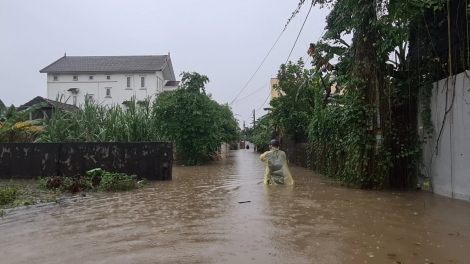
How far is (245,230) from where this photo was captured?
547cm

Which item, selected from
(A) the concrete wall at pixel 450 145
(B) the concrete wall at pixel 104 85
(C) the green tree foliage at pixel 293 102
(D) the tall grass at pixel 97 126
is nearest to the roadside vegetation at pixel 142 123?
(D) the tall grass at pixel 97 126

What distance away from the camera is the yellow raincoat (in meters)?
9.98

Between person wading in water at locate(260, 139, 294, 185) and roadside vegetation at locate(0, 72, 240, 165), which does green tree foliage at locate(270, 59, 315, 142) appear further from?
person wading in water at locate(260, 139, 294, 185)

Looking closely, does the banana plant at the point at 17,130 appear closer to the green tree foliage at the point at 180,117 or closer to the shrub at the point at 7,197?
the green tree foliage at the point at 180,117

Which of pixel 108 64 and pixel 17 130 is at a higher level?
pixel 108 64

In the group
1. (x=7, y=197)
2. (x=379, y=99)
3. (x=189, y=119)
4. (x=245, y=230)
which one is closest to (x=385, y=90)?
(x=379, y=99)

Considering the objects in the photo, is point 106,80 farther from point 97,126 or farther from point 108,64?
point 97,126

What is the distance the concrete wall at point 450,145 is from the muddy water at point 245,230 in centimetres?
42

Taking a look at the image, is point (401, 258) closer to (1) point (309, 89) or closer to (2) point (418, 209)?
(2) point (418, 209)

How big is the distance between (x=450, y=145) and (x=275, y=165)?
4083 mm

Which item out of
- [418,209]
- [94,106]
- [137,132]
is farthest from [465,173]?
[94,106]

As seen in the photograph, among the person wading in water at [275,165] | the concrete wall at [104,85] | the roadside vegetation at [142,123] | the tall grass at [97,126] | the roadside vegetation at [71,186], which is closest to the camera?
the roadside vegetation at [71,186]

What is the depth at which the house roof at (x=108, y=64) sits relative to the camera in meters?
47.0

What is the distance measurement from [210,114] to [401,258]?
1688 centimetres
